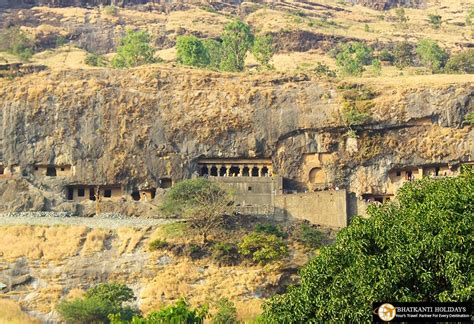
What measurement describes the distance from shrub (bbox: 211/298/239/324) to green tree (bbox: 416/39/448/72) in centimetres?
5087

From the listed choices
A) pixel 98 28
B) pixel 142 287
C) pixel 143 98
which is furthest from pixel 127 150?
pixel 98 28

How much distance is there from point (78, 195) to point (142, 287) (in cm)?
1306

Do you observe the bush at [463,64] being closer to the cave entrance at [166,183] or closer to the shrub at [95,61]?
the shrub at [95,61]

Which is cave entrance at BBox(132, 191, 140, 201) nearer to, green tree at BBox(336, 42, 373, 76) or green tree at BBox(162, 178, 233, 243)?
green tree at BBox(162, 178, 233, 243)

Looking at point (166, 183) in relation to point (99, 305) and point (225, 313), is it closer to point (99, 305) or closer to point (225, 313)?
point (99, 305)

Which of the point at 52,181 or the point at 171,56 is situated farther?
the point at 171,56

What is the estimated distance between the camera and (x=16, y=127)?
59.5 meters

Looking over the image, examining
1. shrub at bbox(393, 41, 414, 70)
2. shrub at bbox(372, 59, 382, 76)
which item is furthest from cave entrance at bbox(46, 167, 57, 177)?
shrub at bbox(393, 41, 414, 70)

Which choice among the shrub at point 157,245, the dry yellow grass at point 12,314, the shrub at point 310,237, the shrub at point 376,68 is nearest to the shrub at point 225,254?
the shrub at point 157,245

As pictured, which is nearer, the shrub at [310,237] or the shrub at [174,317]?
the shrub at [174,317]

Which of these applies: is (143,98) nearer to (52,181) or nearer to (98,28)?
(52,181)

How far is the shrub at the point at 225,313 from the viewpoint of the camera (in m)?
43.4

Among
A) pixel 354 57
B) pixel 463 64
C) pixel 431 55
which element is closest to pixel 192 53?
pixel 354 57

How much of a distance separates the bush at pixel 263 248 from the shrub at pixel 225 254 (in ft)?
1.43
